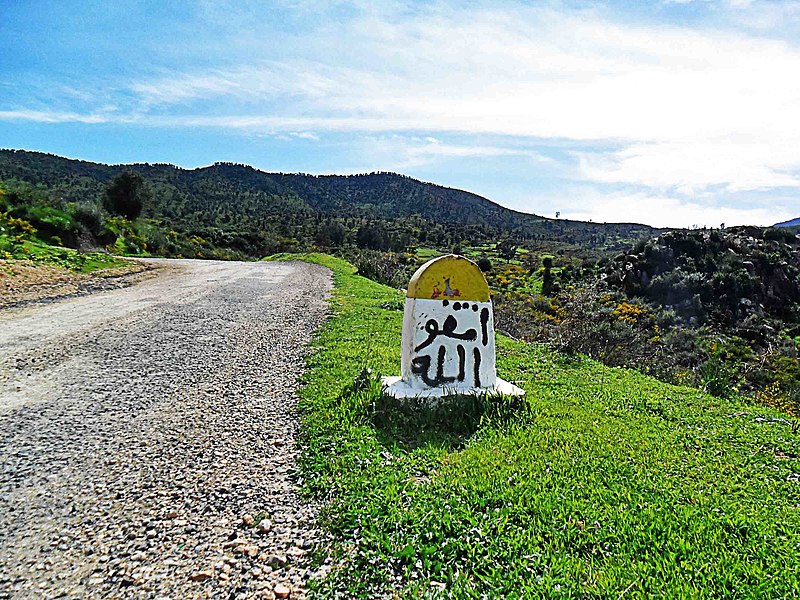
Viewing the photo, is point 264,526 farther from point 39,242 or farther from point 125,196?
point 125,196

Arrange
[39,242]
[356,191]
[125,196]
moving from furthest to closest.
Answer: [356,191]
[125,196]
[39,242]

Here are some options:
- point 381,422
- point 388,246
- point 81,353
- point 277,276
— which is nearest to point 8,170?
point 388,246

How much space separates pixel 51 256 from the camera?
15.9m

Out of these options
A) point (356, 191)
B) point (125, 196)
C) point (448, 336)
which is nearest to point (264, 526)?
point (448, 336)

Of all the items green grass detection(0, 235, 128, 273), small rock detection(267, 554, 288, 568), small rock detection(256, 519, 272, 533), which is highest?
green grass detection(0, 235, 128, 273)

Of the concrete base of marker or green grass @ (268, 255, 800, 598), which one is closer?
green grass @ (268, 255, 800, 598)

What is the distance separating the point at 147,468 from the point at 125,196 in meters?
39.9

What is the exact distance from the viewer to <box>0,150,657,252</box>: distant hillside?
5853cm

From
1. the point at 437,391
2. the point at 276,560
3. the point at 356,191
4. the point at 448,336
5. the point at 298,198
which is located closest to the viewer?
the point at 276,560

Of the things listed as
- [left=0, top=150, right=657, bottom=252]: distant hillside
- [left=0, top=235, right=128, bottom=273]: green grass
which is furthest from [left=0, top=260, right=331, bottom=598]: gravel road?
[left=0, top=150, right=657, bottom=252]: distant hillside

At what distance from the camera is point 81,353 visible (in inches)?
272

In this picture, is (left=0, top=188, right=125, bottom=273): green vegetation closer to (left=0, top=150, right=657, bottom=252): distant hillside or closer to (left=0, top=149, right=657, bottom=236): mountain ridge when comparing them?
(left=0, top=150, right=657, bottom=252): distant hillside

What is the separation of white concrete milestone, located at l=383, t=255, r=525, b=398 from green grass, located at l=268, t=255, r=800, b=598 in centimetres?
34

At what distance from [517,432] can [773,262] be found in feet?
110
